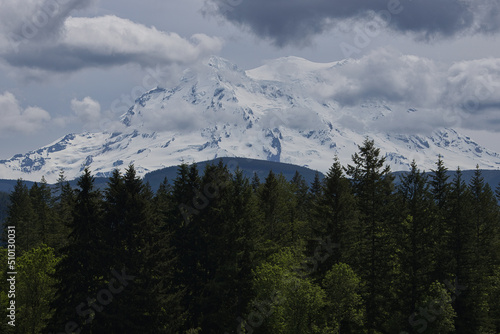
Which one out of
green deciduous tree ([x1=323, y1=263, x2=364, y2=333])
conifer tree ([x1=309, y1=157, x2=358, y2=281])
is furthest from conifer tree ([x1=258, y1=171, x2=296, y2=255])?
green deciduous tree ([x1=323, y1=263, x2=364, y2=333])

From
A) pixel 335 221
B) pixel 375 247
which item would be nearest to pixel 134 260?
pixel 335 221

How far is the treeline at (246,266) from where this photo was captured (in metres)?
40.3

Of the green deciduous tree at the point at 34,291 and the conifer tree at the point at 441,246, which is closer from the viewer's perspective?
the green deciduous tree at the point at 34,291

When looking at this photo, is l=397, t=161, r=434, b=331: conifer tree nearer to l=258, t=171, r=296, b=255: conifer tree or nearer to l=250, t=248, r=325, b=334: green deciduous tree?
l=250, t=248, r=325, b=334: green deciduous tree

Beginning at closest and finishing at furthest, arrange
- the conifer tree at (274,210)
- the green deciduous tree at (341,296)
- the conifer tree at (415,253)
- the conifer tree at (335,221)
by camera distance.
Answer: the green deciduous tree at (341,296) < the conifer tree at (415,253) < the conifer tree at (335,221) < the conifer tree at (274,210)

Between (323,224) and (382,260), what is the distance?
598cm

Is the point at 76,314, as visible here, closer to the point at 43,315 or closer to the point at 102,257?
the point at 102,257

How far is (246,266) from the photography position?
47812 mm

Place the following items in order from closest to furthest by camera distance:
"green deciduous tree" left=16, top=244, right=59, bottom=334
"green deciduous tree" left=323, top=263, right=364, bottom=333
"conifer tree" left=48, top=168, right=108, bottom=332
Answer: "conifer tree" left=48, top=168, right=108, bottom=332 → "green deciduous tree" left=323, top=263, right=364, bottom=333 → "green deciduous tree" left=16, top=244, right=59, bottom=334

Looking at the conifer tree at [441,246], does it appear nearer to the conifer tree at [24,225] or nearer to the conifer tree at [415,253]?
the conifer tree at [415,253]

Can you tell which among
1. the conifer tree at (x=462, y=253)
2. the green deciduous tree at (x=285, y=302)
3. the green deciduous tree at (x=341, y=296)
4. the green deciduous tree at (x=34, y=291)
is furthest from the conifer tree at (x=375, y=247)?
the green deciduous tree at (x=34, y=291)

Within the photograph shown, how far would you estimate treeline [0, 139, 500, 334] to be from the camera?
40281 millimetres

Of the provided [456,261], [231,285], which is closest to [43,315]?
[231,285]

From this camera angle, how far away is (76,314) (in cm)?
3931
